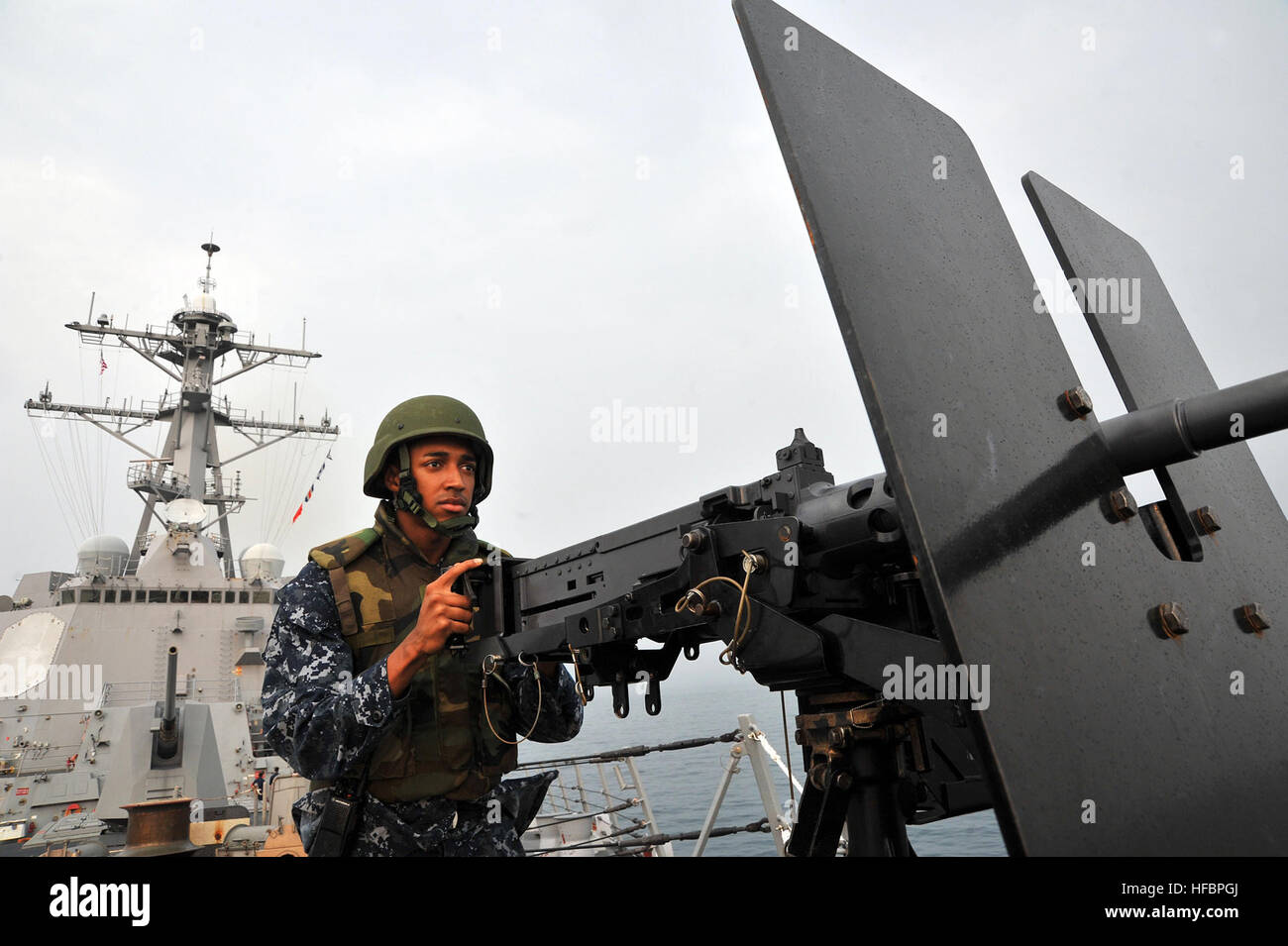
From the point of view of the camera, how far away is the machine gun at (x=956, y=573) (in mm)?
1281

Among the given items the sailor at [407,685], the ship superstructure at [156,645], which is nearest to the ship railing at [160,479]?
the ship superstructure at [156,645]

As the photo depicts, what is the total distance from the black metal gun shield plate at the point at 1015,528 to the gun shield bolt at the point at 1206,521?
150 millimetres

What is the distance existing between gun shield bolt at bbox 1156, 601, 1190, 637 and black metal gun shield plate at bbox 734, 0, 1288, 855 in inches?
1.2

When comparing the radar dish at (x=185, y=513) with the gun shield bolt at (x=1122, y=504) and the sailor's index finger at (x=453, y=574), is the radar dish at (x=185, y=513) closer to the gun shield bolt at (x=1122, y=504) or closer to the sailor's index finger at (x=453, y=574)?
the sailor's index finger at (x=453, y=574)

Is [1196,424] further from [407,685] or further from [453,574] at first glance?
[407,685]

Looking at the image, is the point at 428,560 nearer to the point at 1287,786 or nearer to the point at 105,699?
the point at 1287,786

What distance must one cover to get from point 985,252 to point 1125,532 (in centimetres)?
66

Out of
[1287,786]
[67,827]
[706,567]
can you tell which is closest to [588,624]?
[706,567]

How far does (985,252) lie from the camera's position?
184 centimetres

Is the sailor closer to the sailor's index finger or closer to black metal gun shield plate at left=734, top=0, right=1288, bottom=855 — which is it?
the sailor's index finger

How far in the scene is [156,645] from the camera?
51.0 ft

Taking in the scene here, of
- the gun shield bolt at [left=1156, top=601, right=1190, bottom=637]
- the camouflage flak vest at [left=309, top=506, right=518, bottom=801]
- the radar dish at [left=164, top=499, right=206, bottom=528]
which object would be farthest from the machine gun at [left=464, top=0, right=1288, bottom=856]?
the radar dish at [left=164, top=499, right=206, bottom=528]

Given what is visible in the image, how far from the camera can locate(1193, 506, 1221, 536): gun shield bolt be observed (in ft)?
6.46
